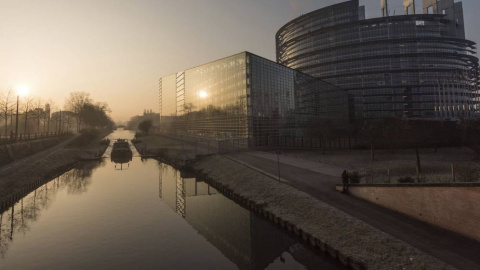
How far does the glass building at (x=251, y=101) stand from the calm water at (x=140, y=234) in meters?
29.4

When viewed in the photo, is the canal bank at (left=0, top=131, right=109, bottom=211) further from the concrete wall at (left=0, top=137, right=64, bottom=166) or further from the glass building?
the glass building

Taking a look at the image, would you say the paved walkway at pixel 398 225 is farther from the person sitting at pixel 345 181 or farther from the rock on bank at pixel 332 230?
the rock on bank at pixel 332 230

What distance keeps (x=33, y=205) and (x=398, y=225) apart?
110 ft

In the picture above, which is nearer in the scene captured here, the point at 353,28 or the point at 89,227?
the point at 89,227

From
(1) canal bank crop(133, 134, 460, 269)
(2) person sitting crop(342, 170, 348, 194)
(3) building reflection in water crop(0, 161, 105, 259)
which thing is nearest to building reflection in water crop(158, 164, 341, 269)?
(1) canal bank crop(133, 134, 460, 269)

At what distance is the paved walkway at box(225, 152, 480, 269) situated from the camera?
12.8 meters

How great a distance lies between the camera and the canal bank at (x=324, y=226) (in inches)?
512

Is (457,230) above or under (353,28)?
under

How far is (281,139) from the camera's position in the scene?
2387 inches

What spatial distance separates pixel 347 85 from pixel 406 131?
91.2 meters

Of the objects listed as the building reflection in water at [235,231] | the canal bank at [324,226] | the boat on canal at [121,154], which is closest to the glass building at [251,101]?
the boat on canal at [121,154]

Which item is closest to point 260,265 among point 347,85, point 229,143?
point 229,143

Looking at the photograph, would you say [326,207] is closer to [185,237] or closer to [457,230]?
[457,230]

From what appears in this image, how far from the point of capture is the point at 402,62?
11650 cm
